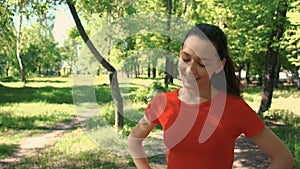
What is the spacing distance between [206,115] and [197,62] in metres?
0.27

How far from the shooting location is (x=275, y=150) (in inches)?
60.6

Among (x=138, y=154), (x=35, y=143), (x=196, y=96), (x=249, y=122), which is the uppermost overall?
(x=196, y=96)

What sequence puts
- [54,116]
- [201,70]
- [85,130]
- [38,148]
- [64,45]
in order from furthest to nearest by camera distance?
[64,45] → [54,116] → [85,130] → [38,148] → [201,70]

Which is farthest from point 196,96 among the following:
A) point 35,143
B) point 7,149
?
point 35,143

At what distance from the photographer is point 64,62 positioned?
90625 millimetres

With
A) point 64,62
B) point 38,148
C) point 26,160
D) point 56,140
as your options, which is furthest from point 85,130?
point 64,62

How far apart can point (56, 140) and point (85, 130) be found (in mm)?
1696

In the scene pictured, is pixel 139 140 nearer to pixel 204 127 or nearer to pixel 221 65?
pixel 204 127

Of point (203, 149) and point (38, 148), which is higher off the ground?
point (203, 149)

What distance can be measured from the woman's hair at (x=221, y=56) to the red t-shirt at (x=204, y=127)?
0.06 metres

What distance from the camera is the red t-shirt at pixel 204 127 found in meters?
1.57

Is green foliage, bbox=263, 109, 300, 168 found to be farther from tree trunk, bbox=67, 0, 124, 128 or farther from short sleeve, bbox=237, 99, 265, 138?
short sleeve, bbox=237, 99, 265, 138

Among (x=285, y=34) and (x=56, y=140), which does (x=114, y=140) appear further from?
(x=285, y=34)

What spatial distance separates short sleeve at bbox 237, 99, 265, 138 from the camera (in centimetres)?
155
